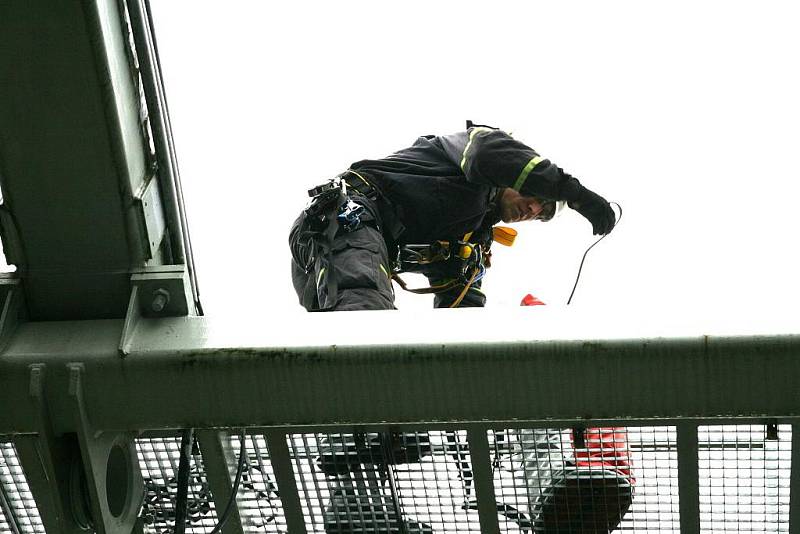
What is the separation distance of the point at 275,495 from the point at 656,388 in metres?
1.33

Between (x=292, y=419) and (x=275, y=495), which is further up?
(x=292, y=419)

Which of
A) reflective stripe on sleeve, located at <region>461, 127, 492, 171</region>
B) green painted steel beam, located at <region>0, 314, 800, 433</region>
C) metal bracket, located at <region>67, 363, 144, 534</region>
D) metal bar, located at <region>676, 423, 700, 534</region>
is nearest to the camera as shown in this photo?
green painted steel beam, located at <region>0, 314, 800, 433</region>

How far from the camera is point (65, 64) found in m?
2.57

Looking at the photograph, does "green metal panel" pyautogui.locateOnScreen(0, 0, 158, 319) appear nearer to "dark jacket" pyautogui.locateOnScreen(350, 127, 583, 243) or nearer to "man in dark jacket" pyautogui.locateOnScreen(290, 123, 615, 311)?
"man in dark jacket" pyautogui.locateOnScreen(290, 123, 615, 311)

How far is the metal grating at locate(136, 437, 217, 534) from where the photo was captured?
3.15 meters

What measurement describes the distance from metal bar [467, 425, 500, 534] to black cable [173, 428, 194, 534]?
0.79 meters

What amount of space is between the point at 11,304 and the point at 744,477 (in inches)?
84.6

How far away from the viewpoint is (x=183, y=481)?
2.95m

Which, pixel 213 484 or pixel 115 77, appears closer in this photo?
pixel 115 77

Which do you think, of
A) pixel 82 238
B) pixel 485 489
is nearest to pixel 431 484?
pixel 485 489

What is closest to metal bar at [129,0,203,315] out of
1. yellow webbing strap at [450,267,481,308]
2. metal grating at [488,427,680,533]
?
metal grating at [488,427,680,533]

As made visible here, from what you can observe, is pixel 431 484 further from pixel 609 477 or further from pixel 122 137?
pixel 122 137

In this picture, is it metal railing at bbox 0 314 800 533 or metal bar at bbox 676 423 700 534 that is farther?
metal bar at bbox 676 423 700 534

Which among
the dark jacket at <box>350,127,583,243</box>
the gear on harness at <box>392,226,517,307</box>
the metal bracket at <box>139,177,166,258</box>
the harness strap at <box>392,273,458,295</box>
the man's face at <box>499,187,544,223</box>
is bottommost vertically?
the harness strap at <box>392,273,458,295</box>
